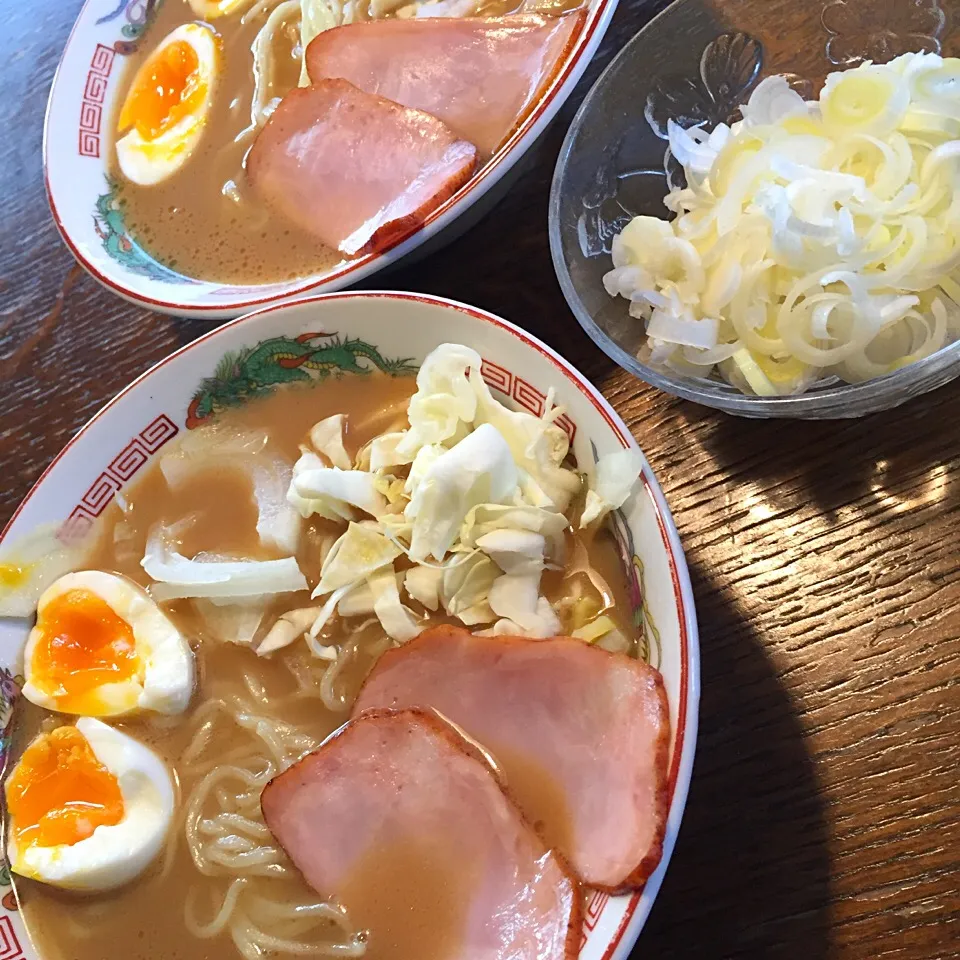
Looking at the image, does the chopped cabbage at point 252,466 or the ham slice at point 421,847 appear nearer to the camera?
the ham slice at point 421,847

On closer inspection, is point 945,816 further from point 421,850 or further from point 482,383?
point 482,383

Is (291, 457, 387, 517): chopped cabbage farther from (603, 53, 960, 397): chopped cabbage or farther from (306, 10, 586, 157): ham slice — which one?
(306, 10, 586, 157): ham slice

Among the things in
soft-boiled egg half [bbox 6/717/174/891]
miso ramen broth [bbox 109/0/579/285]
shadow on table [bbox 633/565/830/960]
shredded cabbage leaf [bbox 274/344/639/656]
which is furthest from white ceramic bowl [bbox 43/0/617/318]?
shadow on table [bbox 633/565/830/960]

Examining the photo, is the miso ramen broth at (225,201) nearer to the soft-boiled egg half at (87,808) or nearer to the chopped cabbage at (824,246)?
the chopped cabbage at (824,246)

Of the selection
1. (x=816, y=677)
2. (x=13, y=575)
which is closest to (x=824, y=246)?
(x=816, y=677)

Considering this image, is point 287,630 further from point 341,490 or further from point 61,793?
point 61,793

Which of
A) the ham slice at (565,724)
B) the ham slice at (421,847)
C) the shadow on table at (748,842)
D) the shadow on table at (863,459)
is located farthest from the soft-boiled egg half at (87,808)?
the shadow on table at (863,459)

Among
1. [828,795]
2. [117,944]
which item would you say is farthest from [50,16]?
[828,795]
